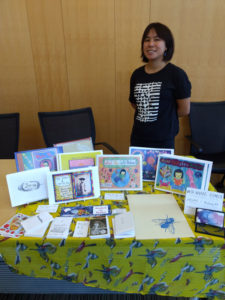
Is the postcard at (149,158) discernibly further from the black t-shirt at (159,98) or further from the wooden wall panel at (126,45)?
the wooden wall panel at (126,45)

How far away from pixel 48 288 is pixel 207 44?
252 centimetres

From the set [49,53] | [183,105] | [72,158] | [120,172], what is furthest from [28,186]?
[49,53]

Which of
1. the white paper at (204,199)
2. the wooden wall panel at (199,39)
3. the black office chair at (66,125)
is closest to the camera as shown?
the white paper at (204,199)

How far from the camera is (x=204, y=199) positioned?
94cm

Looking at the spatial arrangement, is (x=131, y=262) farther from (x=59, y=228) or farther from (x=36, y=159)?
(x=36, y=159)

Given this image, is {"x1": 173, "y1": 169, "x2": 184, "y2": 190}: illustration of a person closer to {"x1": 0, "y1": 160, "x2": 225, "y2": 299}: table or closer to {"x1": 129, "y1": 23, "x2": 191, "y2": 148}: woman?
{"x1": 0, "y1": 160, "x2": 225, "y2": 299}: table

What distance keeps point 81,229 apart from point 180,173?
567mm

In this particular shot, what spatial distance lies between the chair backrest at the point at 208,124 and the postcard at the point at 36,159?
1.56 meters

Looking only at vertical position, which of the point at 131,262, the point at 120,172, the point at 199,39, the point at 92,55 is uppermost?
the point at 199,39

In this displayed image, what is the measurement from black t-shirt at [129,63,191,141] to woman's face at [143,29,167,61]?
0.34 ft

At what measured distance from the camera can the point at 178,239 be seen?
2.68ft

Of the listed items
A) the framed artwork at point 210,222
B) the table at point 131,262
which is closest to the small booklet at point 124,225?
the table at point 131,262

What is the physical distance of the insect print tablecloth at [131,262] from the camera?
817mm

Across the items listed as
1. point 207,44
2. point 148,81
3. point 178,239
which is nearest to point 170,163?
point 178,239
